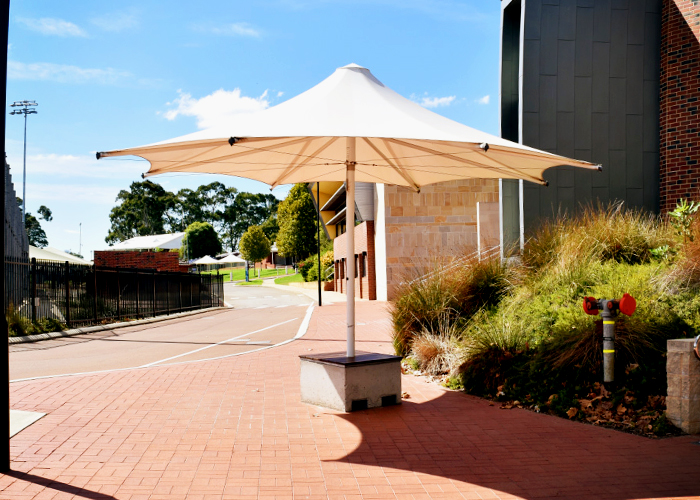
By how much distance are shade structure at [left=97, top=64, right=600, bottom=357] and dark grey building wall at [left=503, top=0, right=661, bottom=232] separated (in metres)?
6.77

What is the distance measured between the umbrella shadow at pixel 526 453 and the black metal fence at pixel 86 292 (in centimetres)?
1322

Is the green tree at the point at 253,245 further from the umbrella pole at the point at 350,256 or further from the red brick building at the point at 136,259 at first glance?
the umbrella pole at the point at 350,256

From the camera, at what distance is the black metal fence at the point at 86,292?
16.8 m

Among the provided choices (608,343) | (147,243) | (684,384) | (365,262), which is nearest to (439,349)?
(608,343)

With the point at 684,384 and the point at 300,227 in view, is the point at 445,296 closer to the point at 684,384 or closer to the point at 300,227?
the point at 684,384

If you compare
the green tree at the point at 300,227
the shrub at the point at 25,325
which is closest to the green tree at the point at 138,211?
the green tree at the point at 300,227

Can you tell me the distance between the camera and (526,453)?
5375 millimetres

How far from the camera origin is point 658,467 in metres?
4.96

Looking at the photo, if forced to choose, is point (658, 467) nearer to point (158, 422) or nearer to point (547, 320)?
point (547, 320)

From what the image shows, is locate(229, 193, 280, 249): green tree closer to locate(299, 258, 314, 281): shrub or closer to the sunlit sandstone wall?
locate(299, 258, 314, 281): shrub

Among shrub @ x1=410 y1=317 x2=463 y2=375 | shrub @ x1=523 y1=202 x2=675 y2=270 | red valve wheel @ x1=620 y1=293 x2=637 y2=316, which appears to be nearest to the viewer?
red valve wheel @ x1=620 y1=293 x2=637 y2=316

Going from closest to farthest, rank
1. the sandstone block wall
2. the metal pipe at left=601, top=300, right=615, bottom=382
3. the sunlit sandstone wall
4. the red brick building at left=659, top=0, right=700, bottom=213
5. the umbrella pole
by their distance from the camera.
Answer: the sandstone block wall → the metal pipe at left=601, top=300, right=615, bottom=382 → the umbrella pole → the red brick building at left=659, top=0, right=700, bottom=213 → the sunlit sandstone wall

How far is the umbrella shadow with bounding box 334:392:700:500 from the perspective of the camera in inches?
181

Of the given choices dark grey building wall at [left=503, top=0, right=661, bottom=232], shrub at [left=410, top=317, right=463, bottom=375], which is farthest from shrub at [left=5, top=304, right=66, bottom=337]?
dark grey building wall at [left=503, top=0, right=661, bottom=232]
